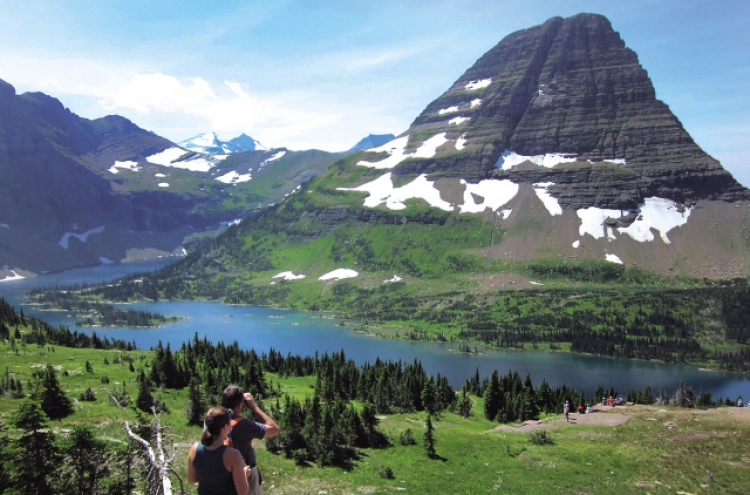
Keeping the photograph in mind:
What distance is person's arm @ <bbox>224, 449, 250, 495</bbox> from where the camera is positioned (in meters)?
8.30

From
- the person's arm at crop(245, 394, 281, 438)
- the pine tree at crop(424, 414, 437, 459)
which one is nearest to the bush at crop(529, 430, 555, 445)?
the pine tree at crop(424, 414, 437, 459)

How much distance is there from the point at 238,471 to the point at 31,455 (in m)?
12.3

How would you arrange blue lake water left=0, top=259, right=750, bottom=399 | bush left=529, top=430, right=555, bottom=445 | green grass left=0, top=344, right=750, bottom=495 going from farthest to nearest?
blue lake water left=0, top=259, right=750, bottom=399
bush left=529, top=430, right=555, bottom=445
green grass left=0, top=344, right=750, bottom=495

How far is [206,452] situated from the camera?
852 centimetres

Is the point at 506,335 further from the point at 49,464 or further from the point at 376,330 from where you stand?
the point at 49,464

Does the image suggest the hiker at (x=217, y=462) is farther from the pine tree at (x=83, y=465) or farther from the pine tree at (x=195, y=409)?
the pine tree at (x=195, y=409)

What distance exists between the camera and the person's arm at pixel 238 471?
8.30 meters

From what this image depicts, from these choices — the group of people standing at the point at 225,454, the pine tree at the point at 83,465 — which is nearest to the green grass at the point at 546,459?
the pine tree at the point at 83,465

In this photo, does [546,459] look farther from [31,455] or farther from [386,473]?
[31,455]

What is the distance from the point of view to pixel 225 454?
8320mm

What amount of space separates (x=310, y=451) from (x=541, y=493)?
16261mm

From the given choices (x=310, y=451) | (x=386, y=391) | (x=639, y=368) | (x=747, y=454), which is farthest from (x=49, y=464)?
(x=639, y=368)

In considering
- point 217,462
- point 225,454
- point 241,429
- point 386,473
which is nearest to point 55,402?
point 386,473

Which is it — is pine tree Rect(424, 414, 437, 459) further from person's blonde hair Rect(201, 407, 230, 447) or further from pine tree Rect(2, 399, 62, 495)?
person's blonde hair Rect(201, 407, 230, 447)
